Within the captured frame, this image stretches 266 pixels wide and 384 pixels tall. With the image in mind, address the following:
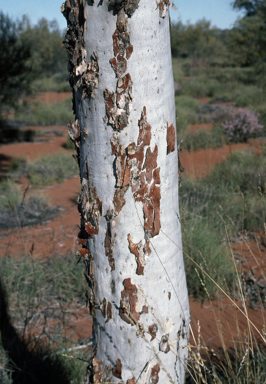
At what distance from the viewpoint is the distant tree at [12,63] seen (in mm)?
8695

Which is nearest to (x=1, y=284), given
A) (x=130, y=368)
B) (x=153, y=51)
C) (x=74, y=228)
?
(x=74, y=228)

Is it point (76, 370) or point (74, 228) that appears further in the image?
point (74, 228)

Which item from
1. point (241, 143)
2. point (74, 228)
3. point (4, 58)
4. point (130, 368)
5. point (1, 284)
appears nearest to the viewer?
point (130, 368)

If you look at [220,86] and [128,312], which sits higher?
[220,86]

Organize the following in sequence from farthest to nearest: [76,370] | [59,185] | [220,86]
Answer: [220,86]
[59,185]
[76,370]

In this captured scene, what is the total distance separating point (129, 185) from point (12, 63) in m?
9.08

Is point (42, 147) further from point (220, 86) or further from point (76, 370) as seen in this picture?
point (220, 86)

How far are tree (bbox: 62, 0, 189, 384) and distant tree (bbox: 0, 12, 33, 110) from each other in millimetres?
8516

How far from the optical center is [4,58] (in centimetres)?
871

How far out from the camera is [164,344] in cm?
109

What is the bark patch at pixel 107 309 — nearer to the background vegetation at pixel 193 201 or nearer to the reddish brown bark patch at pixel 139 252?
the reddish brown bark patch at pixel 139 252

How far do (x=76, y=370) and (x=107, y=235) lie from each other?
1351 mm

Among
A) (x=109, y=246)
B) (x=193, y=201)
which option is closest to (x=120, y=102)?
(x=109, y=246)

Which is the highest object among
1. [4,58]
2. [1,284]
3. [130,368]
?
[4,58]
